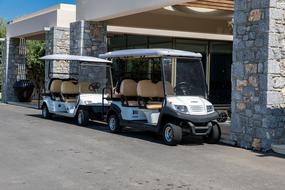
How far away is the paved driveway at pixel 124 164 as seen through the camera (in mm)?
6586

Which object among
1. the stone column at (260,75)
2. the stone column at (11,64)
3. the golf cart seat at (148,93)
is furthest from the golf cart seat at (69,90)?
the stone column at (11,64)

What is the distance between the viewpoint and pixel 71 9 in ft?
63.6

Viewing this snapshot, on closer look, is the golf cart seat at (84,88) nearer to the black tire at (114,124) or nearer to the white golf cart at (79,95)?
the white golf cart at (79,95)

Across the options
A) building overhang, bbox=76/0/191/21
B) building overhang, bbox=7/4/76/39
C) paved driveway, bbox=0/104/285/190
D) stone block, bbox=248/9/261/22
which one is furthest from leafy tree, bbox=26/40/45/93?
stone block, bbox=248/9/261/22

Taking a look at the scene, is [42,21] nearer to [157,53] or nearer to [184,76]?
[157,53]

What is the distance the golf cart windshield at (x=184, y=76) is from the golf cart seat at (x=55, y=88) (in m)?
5.64

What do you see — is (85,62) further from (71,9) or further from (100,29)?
(71,9)

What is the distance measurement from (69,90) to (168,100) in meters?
5.58

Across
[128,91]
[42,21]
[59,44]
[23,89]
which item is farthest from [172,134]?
[23,89]

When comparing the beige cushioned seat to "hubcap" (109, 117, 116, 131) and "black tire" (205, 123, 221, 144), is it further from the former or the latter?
"black tire" (205, 123, 221, 144)

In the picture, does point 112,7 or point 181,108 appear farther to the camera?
point 112,7

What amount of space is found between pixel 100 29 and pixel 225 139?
7.86 metres

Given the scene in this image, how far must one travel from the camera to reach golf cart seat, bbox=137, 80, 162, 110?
1165cm

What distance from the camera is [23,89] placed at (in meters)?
23.5
